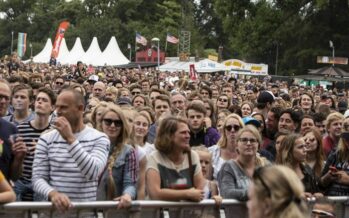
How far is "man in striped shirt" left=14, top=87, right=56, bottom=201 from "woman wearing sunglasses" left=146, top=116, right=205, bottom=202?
46.4 inches

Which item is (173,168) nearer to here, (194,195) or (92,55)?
(194,195)

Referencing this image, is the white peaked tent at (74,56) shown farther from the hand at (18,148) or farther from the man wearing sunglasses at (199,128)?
the hand at (18,148)

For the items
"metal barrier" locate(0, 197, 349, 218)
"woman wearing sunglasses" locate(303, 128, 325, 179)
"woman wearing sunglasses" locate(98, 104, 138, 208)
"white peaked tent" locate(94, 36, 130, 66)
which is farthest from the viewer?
"white peaked tent" locate(94, 36, 130, 66)

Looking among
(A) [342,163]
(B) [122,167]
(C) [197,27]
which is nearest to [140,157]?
(B) [122,167]

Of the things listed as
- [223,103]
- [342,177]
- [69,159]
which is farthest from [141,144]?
[223,103]

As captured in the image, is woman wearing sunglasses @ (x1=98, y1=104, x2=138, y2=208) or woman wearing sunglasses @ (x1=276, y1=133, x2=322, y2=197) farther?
woman wearing sunglasses @ (x1=276, y1=133, x2=322, y2=197)

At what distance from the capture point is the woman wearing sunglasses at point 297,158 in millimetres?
7938

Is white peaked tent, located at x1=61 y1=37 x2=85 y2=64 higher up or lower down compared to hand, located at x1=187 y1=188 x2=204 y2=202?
higher up

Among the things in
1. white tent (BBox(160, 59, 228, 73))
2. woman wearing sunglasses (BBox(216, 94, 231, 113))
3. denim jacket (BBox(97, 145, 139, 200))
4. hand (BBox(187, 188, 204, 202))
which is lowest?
hand (BBox(187, 188, 204, 202))

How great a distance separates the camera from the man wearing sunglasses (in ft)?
32.3

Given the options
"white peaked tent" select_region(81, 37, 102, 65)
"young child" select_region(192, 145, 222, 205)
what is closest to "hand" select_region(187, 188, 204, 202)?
"young child" select_region(192, 145, 222, 205)

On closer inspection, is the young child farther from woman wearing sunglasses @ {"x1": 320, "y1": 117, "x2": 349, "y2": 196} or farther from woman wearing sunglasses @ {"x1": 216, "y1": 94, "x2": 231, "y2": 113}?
woman wearing sunglasses @ {"x1": 216, "y1": 94, "x2": 231, "y2": 113}

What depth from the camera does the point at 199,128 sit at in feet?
32.5

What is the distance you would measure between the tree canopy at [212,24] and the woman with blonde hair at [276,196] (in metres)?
58.6
